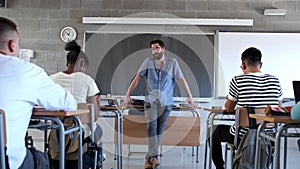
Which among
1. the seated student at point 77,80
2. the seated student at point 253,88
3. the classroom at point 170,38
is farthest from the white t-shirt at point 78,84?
the classroom at point 170,38

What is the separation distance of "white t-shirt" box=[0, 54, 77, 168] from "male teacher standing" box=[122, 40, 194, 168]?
255cm

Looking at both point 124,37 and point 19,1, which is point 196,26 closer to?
point 124,37

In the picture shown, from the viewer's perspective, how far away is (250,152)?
2.62m

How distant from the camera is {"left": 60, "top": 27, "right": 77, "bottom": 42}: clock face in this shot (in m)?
6.22

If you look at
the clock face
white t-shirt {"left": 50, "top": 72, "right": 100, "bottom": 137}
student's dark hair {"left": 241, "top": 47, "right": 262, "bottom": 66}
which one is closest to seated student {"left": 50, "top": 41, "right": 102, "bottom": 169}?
white t-shirt {"left": 50, "top": 72, "right": 100, "bottom": 137}

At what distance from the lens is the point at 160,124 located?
428cm

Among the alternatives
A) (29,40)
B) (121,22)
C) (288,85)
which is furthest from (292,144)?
(29,40)

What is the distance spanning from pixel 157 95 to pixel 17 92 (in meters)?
2.74

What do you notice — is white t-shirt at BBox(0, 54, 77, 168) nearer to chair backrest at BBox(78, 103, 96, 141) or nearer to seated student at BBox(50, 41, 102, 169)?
chair backrest at BBox(78, 103, 96, 141)

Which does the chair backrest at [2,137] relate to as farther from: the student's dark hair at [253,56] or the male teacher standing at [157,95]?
the male teacher standing at [157,95]

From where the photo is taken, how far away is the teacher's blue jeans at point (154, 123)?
13.9 feet

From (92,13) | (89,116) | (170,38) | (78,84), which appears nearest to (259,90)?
(89,116)

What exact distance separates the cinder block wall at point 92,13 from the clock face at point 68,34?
65 mm

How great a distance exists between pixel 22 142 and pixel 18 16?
16.5 ft
